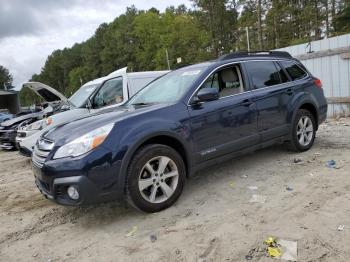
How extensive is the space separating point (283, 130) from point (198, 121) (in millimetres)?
1787

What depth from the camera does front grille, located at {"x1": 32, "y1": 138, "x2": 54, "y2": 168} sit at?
4.12 meters

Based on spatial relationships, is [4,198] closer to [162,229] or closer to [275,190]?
[162,229]

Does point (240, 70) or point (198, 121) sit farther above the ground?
point (240, 70)

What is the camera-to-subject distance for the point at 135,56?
64125 millimetres

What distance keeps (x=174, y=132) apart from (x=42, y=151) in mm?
1565

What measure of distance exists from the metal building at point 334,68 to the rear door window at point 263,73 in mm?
4704

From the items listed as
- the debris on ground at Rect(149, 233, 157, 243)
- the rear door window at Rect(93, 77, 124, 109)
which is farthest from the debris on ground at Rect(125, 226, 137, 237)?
the rear door window at Rect(93, 77, 124, 109)

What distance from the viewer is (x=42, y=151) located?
4.27 m

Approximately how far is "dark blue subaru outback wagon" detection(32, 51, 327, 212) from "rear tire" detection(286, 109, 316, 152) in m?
0.02

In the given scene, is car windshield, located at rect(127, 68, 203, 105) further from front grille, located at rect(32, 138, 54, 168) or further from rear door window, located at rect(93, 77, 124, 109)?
rear door window, located at rect(93, 77, 124, 109)

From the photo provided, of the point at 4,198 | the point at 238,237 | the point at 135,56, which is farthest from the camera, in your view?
the point at 135,56

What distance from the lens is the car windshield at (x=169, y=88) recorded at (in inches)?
187

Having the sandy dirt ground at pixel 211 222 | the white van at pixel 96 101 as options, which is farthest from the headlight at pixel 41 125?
the sandy dirt ground at pixel 211 222

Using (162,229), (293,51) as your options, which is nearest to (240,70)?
(162,229)
